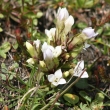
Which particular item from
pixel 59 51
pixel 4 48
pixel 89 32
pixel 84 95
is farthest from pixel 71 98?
pixel 4 48

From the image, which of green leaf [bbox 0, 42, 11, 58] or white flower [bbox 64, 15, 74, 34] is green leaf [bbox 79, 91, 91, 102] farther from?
green leaf [bbox 0, 42, 11, 58]

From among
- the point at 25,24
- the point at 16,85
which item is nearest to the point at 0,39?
the point at 25,24

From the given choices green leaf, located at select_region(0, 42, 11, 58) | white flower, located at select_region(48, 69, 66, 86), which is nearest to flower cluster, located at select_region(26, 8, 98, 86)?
white flower, located at select_region(48, 69, 66, 86)

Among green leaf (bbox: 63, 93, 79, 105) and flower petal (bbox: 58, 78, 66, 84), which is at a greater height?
flower petal (bbox: 58, 78, 66, 84)

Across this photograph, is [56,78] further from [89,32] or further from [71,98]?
[89,32]

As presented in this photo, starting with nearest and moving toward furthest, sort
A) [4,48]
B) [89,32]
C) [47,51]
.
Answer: [47,51]
[89,32]
[4,48]

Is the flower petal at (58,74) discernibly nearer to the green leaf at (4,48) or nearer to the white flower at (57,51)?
the white flower at (57,51)
